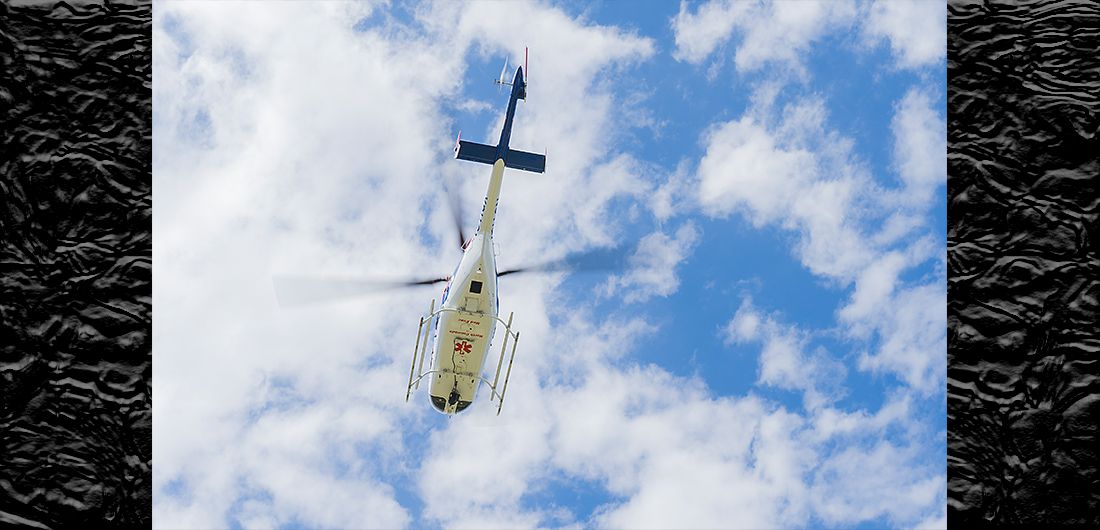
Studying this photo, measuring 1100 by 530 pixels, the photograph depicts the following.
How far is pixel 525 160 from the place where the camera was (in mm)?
15656

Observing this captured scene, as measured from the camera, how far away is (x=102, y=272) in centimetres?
534

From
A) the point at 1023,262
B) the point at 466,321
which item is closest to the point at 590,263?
the point at 466,321

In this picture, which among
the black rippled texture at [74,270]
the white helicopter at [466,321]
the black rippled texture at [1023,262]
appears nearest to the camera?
the black rippled texture at [1023,262]

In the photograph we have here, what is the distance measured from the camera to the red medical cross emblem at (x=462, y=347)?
13250mm

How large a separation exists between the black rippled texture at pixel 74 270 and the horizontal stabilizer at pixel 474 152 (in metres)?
10.1

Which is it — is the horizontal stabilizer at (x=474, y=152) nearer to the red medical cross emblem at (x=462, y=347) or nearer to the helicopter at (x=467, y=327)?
the helicopter at (x=467, y=327)

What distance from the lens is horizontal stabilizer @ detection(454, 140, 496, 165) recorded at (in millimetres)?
15477

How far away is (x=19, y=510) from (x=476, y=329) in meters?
8.20

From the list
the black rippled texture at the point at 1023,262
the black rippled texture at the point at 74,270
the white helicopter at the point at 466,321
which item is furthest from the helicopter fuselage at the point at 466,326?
the black rippled texture at the point at 1023,262

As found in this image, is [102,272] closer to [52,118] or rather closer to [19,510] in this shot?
[52,118]

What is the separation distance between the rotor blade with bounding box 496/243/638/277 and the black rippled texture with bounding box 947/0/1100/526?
8.26m

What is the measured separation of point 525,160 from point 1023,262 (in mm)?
11187

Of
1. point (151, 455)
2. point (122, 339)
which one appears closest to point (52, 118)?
point (122, 339)

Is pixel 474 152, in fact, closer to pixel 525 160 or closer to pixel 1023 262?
pixel 525 160
